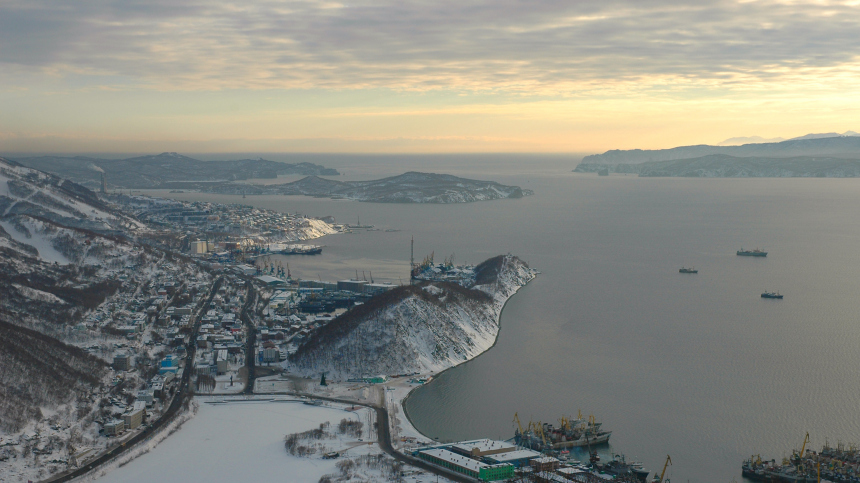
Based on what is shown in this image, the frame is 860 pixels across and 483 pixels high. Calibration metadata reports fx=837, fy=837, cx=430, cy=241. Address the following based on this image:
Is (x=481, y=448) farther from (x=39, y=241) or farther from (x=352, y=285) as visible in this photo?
(x=39, y=241)

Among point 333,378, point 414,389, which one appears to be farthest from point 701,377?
point 333,378

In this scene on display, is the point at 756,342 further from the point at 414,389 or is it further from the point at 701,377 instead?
the point at 414,389

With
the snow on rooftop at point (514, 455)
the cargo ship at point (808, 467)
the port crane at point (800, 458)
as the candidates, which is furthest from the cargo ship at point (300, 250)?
the port crane at point (800, 458)

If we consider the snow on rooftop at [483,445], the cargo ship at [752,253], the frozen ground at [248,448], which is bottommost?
the frozen ground at [248,448]

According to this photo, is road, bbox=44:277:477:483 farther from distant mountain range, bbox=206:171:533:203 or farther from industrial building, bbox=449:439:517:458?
distant mountain range, bbox=206:171:533:203

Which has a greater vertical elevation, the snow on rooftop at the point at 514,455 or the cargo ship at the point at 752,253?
the cargo ship at the point at 752,253

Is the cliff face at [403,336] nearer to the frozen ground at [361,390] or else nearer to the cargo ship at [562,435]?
the frozen ground at [361,390]
